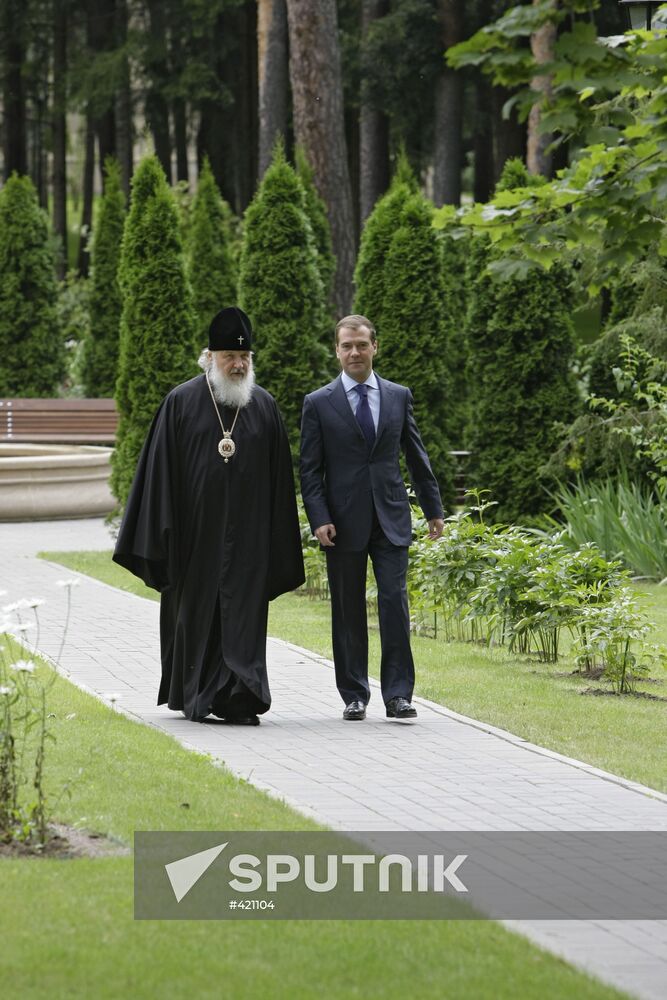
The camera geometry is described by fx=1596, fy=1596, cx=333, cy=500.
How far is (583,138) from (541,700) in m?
3.88

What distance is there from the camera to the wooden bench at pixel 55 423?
23.2 meters

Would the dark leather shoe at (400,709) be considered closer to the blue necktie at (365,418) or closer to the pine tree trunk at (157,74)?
the blue necktie at (365,418)

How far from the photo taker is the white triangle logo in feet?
15.6

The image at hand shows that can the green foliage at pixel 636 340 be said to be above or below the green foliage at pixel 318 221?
below

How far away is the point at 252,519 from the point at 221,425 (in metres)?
0.49

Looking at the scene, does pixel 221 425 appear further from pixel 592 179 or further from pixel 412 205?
pixel 412 205

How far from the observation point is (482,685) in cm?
889

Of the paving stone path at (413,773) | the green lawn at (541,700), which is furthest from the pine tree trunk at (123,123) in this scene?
the paving stone path at (413,773)

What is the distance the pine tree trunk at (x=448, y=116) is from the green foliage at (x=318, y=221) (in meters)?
15.7

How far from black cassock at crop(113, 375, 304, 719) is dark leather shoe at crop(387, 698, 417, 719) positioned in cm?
61

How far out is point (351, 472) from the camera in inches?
307

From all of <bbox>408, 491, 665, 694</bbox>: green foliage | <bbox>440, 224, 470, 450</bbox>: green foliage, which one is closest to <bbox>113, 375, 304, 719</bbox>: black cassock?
<bbox>408, 491, 665, 694</bbox>: green foliage

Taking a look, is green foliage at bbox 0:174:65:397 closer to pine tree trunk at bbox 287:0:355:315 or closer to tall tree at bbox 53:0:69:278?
pine tree trunk at bbox 287:0:355:315

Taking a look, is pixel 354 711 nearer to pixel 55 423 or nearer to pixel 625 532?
pixel 625 532
